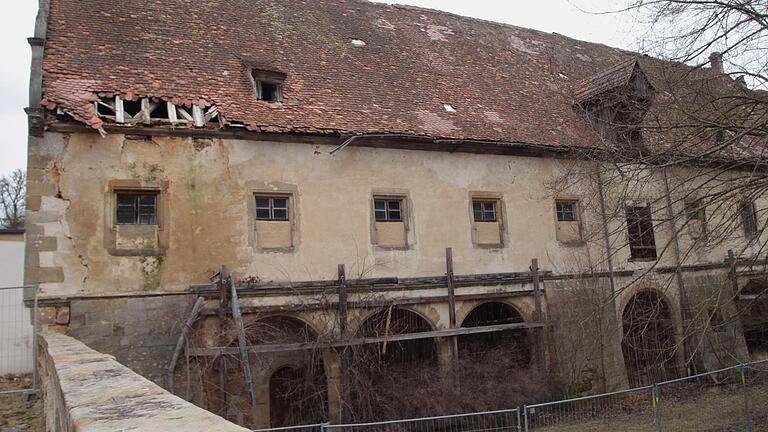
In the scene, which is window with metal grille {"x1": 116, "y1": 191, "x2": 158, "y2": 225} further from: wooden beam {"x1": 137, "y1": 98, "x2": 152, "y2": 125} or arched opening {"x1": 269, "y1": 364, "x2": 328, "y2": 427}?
arched opening {"x1": 269, "y1": 364, "x2": 328, "y2": 427}

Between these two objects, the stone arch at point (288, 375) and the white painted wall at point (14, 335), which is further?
the stone arch at point (288, 375)

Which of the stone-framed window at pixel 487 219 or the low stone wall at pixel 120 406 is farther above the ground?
the stone-framed window at pixel 487 219

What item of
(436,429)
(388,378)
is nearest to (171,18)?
(388,378)

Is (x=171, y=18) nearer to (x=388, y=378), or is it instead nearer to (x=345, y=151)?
(x=345, y=151)

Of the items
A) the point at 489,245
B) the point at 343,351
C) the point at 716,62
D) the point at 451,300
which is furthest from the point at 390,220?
the point at 716,62

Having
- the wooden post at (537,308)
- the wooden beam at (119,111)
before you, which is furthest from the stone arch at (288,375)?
the wooden post at (537,308)

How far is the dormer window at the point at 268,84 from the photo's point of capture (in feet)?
41.3

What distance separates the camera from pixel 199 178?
11336mm

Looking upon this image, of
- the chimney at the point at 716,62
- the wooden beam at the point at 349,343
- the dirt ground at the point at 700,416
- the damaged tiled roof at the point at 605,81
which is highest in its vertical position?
the damaged tiled roof at the point at 605,81

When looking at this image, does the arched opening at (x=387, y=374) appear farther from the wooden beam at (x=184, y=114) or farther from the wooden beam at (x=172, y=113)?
the wooden beam at (x=172, y=113)

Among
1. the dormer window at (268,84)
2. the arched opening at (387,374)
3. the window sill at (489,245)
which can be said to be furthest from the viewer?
the window sill at (489,245)

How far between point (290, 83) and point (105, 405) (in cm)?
1083

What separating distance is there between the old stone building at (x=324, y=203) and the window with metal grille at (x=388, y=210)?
0.11 ft

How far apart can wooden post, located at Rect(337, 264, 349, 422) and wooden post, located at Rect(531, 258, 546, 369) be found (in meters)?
4.65
